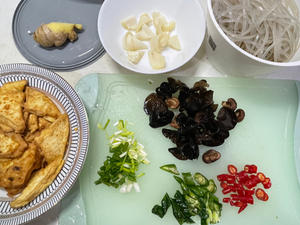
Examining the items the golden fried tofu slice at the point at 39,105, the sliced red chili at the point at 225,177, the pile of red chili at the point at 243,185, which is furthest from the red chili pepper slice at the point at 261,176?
the golden fried tofu slice at the point at 39,105

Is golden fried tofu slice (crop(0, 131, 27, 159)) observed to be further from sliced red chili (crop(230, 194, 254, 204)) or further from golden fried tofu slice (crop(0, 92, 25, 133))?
sliced red chili (crop(230, 194, 254, 204))

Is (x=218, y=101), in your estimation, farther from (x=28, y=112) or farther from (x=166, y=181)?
(x=28, y=112)

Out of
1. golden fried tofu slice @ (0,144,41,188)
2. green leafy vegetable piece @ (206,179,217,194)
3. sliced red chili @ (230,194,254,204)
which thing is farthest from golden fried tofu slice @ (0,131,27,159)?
sliced red chili @ (230,194,254,204)

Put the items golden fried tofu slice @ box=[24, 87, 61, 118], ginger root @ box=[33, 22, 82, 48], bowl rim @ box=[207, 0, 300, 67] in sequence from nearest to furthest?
bowl rim @ box=[207, 0, 300, 67] < golden fried tofu slice @ box=[24, 87, 61, 118] < ginger root @ box=[33, 22, 82, 48]

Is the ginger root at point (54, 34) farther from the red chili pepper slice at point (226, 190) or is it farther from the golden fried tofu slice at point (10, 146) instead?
the red chili pepper slice at point (226, 190)

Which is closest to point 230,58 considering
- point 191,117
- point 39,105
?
point 191,117
